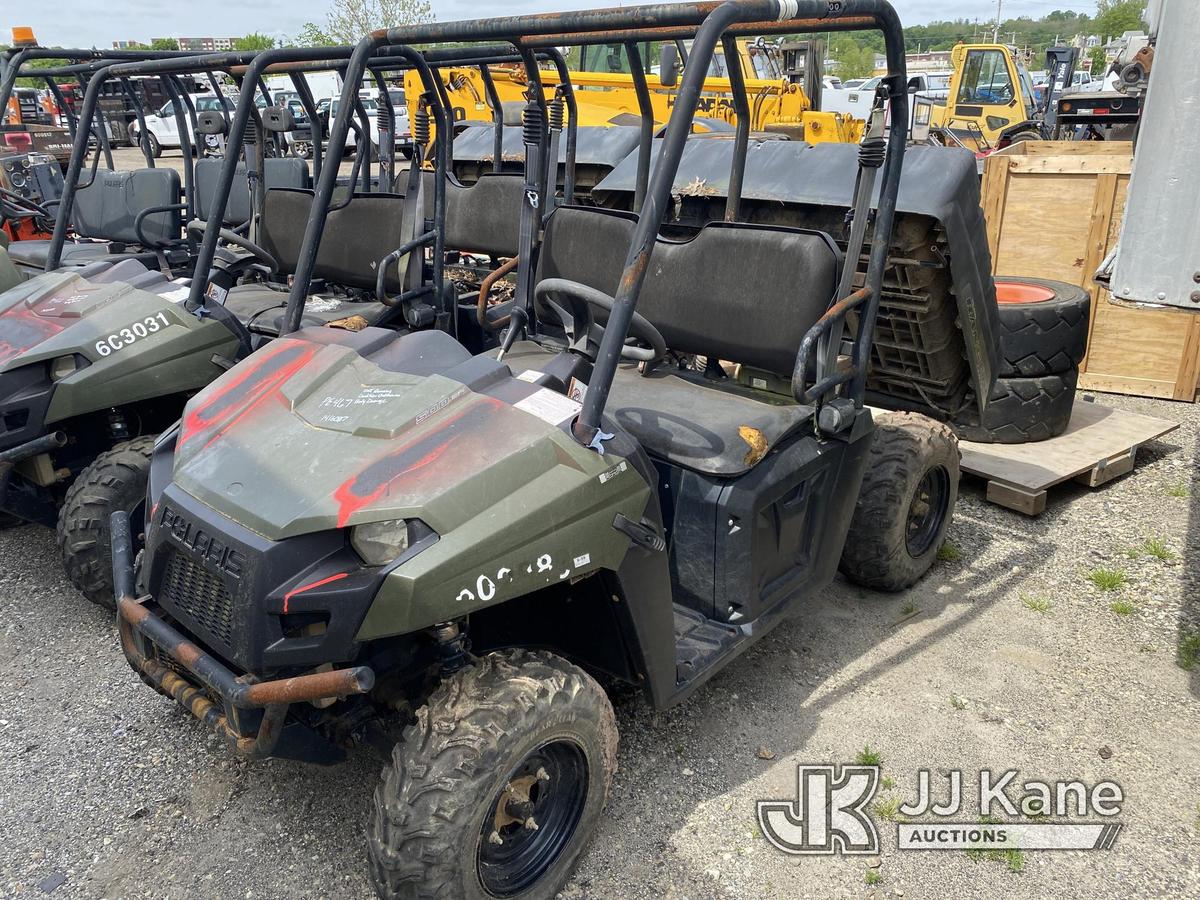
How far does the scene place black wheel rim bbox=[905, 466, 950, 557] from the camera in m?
3.79

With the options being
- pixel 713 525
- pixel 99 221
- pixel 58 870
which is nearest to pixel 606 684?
pixel 713 525

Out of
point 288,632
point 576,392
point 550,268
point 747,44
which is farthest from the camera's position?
point 747,44

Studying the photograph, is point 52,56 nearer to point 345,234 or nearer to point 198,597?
point 345,234

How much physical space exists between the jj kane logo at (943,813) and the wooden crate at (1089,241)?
12.9ft

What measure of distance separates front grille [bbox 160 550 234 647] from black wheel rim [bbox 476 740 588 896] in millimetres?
708

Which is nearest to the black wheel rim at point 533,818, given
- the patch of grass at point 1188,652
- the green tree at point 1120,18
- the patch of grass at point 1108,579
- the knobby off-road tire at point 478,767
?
the knobby off-road tire at point 478,767

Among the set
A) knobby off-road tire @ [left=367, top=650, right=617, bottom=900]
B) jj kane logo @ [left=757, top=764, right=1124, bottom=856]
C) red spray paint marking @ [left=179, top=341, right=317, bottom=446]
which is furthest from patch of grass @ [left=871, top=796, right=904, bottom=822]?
red spray paint marking @ [left=179, top=341, right=317, bottom=446]

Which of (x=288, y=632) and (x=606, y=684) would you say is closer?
(x=288, y=632)

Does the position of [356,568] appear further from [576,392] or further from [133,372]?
[133,372]

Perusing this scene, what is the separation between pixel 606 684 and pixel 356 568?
1341 mm

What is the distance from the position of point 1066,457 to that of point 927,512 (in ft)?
4.07

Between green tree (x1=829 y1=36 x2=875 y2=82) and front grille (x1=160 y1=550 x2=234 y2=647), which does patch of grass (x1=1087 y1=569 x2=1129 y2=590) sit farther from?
green tree (x1=829 y1=36 x2=875 y2=82)

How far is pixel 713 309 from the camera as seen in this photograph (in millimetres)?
3062

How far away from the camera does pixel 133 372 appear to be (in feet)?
11.6
